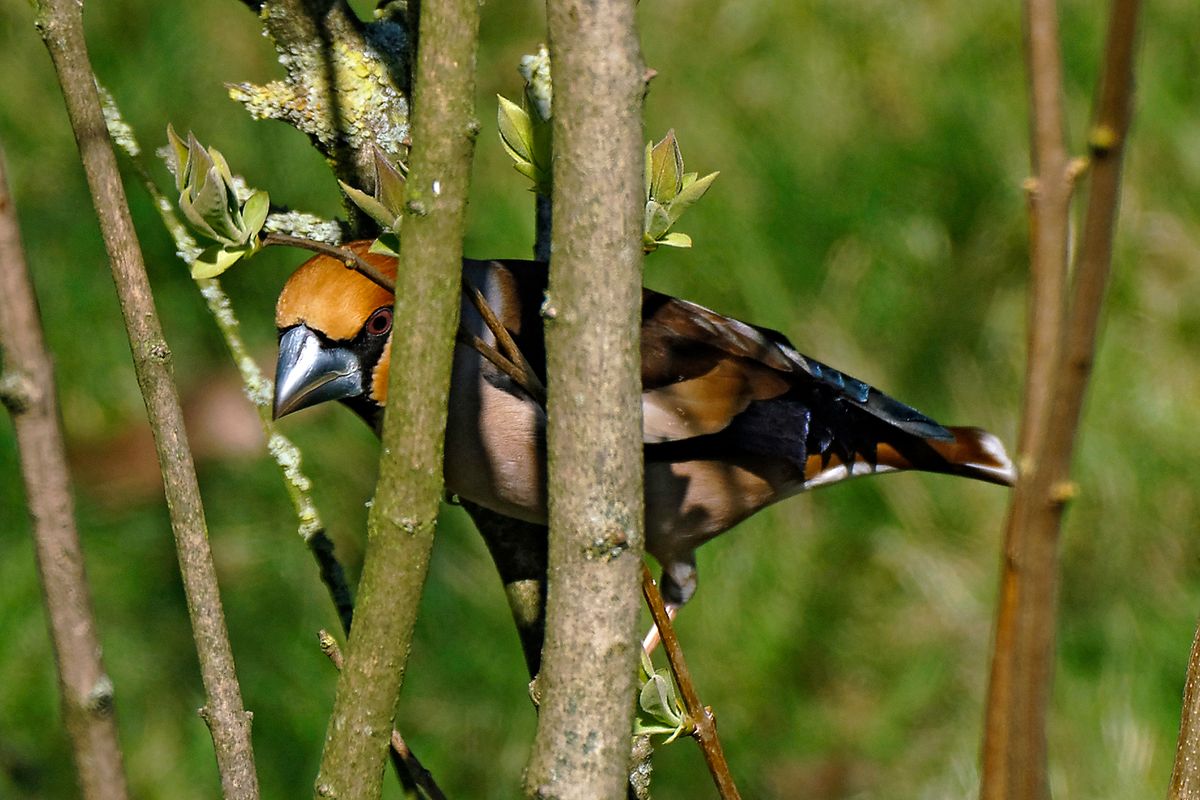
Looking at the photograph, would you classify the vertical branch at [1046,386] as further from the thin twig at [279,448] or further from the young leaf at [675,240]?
the thin twig at [279,448]

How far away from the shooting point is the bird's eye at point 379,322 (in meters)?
2.54

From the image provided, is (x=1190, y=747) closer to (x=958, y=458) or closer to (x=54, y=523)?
(x=54, y=523)

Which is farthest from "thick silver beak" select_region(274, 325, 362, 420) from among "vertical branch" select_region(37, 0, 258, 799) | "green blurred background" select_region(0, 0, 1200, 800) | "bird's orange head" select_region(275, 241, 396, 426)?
"green blurred background" select_region(0, 0, 1200, 800)

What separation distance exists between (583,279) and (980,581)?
11.3ft

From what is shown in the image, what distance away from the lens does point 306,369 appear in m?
2.49

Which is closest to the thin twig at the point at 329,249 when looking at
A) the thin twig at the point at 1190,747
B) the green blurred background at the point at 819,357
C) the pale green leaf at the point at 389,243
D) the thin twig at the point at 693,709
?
the pale green leaf at the point at 389,243

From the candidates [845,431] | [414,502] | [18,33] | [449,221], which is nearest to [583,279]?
[449,221]

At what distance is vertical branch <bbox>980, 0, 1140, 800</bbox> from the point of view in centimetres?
92

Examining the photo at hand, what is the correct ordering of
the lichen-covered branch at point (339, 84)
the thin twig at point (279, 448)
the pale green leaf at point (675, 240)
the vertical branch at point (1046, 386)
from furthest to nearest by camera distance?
1. the lichen-covered branch at point (339, 84)
2. the thin twig at point (279, 448)
3. the pale green leaf at point (675, 240)
4. the vertical branch at point (1046, 386)

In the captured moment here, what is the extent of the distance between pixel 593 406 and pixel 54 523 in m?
0.58

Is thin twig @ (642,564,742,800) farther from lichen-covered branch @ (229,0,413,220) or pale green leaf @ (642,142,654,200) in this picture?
lichen-covered branch @ (229,0,413,220)

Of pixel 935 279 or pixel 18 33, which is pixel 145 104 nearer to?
pixel 18 33

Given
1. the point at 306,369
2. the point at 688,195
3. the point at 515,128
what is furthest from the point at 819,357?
the point at 515,128

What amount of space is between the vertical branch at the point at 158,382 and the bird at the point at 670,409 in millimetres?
678
